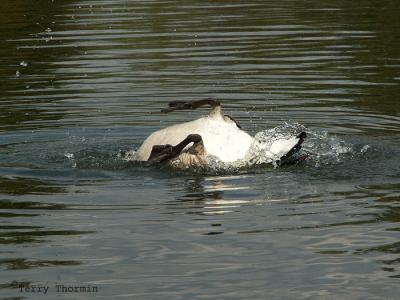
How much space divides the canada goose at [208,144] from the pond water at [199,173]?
7.9 inches

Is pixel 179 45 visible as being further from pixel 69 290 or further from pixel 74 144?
pixel 69 290

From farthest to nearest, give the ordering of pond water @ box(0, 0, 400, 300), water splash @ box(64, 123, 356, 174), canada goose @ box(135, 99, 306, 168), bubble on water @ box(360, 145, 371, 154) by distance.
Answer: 1. bubble on water @ box(360, 145, 371, 154)
2. water splash @ box(64, 123, 356, 174)
3. canada goose @ box(135, 99, 306, 168)
4. pond water @ box(0, 0, 400, 300)

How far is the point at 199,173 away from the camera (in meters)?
10.0

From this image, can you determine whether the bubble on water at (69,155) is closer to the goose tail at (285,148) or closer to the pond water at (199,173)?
the pond water at (199,173)

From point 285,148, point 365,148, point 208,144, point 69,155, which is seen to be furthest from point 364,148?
point 69,155

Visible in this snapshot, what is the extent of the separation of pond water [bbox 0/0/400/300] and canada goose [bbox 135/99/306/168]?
0.20m

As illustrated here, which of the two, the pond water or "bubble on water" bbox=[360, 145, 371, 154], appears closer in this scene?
the pond water

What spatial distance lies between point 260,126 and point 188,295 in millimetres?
5746

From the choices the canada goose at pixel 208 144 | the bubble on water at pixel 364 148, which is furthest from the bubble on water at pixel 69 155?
the bubble on water at pixel 364 148

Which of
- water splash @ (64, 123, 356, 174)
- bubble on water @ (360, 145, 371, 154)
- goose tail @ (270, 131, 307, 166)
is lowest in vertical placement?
bubble on water @ (360, 145, 371, 154)

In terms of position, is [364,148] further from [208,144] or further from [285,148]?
[208,144]

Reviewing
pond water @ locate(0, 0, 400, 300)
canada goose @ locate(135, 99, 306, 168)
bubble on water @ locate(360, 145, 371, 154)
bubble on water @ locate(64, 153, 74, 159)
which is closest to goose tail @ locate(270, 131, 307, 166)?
canada goose @ locate(135, 99, 306, 168)

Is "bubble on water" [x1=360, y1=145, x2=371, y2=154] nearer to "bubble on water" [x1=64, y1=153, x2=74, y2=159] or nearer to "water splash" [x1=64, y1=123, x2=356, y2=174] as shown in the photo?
"water splash" [x1=64, y1=123, x2=356, y2=174]

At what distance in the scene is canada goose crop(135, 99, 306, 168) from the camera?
959 centimetres
